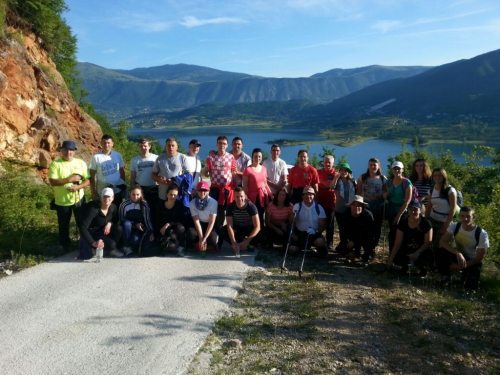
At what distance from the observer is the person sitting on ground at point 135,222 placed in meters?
6.09

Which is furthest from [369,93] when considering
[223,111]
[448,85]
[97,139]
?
[97,139]

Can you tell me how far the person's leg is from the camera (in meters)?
6.06

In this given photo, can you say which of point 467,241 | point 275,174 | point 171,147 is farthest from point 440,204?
point 171,147

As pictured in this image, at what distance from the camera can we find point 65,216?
6102 millimetres

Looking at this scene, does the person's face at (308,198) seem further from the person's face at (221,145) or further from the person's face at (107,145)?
the person's face at (107,145)

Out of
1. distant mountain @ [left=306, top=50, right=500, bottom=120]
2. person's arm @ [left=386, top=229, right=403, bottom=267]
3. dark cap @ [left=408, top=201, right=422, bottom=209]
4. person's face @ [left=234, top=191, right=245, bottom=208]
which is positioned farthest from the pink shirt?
distant mountain @ [left=306, top=50, right=500, bottom=120]

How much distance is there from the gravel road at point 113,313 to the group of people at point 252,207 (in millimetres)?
501

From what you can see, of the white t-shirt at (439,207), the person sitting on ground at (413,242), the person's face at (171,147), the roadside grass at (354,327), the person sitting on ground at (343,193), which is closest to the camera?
the roadside grass at (354,327)

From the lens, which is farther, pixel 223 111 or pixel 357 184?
pixel 223 111

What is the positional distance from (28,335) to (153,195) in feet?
10.3

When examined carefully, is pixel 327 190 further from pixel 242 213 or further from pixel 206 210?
pixel 206 210

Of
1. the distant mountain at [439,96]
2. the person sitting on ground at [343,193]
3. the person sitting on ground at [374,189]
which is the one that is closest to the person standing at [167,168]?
the person sitting on ground at [343,193]

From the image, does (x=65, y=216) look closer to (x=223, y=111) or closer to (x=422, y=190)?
(x=422, y=190)

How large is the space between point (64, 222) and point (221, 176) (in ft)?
8.26
